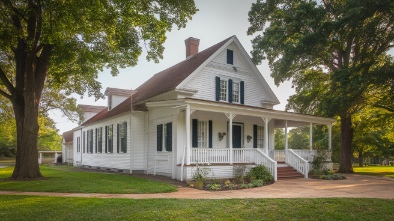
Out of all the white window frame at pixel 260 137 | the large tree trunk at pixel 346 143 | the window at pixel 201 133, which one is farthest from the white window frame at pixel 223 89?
the large tree trunk at pixel 346 143

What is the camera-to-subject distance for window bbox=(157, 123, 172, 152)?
53.6 ft

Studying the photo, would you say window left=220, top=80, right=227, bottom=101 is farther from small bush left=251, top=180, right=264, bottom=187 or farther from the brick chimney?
small bush left=251, top=180, right=264, bottom=187

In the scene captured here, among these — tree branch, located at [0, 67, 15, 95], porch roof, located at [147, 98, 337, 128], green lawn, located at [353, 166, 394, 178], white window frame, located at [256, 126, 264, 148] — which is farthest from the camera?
green lawn, located at [353, 166, 394, 178]

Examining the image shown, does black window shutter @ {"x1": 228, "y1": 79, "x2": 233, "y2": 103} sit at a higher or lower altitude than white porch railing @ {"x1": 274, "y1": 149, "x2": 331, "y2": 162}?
higher

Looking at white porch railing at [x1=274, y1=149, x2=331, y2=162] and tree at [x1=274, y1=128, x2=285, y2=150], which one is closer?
white porch railing at [x1=274, y1=149, x2=331, y2=162]

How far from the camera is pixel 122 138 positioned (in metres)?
20.2

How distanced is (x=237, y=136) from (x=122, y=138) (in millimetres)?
7290

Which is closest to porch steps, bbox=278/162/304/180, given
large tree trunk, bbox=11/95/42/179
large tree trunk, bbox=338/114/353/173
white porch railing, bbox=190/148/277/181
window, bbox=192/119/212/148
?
white porch railing, bbox=190/148/277/181

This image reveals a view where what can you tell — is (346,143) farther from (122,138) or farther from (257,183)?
(122,138)

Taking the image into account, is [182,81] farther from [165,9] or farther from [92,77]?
[92,77]

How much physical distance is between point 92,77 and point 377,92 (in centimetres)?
1786

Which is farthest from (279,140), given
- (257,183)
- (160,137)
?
(257,183)

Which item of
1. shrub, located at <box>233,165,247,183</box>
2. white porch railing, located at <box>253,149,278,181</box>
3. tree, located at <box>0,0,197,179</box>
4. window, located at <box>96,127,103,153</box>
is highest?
tree, located at <box>0,0,197,179</box>

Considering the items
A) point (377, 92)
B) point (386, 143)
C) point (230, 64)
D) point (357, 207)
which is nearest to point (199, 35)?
point (230, 64)
